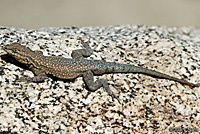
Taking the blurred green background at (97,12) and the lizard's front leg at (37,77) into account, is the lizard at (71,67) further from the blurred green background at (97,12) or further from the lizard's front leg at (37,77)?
the blurred green background at (97,12)

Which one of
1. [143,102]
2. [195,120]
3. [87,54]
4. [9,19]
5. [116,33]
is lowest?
[195,120]

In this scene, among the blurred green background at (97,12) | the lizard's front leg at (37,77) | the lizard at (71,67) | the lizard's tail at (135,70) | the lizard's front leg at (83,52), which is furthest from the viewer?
the blurred green background at (97,12)

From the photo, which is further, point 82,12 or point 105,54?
point 82,12

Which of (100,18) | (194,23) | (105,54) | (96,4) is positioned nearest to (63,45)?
(105,54)

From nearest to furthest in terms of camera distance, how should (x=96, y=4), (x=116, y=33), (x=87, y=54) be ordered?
(x=87, y=54), (x=116, y=33), (x=96, y=4)

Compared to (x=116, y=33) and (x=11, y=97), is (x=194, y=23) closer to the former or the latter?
(x=116, y=33)

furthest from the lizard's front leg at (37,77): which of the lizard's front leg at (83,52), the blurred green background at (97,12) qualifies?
the blurred green background at (97,12)

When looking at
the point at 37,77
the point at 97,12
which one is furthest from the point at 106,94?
the point at 97,12
